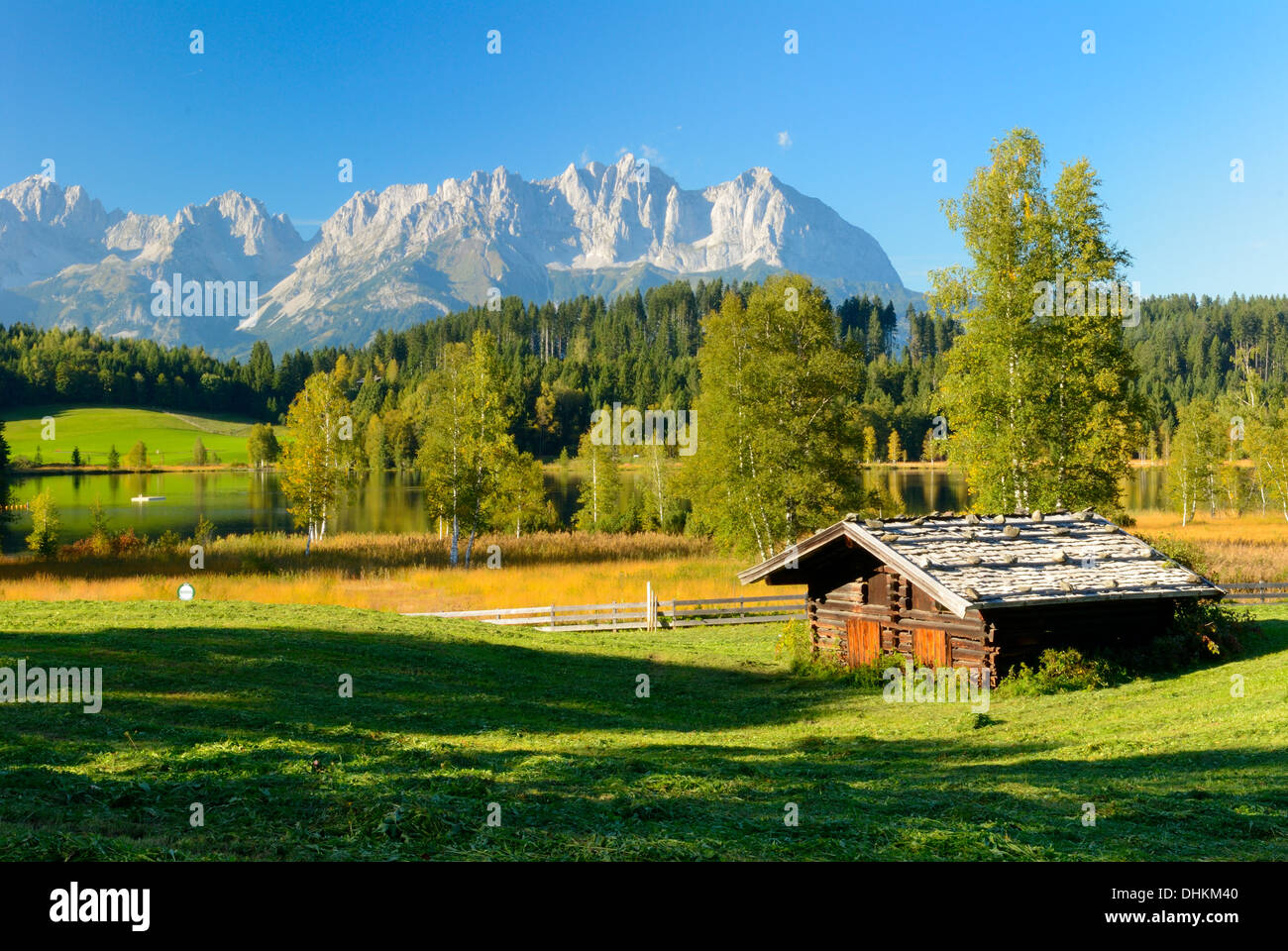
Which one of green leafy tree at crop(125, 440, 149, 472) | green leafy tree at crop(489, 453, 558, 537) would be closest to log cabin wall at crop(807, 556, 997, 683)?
green leafy tree at crop(489, 453, 558, 537)

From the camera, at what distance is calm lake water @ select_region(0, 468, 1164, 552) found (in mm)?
72438

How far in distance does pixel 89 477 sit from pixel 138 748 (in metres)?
137

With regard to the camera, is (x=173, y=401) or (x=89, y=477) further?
(x=173, y=401)

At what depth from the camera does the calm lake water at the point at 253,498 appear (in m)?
72.4

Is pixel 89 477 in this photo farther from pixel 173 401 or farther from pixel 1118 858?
pixel 1118 858

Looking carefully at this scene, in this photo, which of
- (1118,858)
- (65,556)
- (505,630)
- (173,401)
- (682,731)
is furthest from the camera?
(173,401)

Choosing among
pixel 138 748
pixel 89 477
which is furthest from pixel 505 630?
pixel 89 477

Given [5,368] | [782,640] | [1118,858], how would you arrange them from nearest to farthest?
1. [1118,858]
2. [782,640]
3. [5,368]

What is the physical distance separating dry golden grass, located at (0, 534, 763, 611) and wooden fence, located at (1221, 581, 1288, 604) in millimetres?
19033

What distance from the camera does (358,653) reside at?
2114 centimetres

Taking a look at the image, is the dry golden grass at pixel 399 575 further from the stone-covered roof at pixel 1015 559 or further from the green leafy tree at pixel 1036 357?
the stone-covered roof at pixel 1015 559

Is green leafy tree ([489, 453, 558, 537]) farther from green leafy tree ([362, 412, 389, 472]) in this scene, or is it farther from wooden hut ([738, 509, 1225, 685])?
green leafy tree ([362, 412, 389, 472])

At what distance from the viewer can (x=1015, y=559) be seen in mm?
21234

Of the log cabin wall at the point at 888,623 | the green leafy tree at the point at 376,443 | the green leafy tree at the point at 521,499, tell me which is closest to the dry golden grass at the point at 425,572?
the green leafy tree at the point at 521,499
